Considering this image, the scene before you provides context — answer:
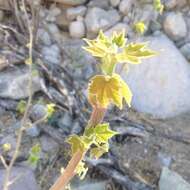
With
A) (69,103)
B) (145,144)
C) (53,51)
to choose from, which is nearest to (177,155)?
(145,144)

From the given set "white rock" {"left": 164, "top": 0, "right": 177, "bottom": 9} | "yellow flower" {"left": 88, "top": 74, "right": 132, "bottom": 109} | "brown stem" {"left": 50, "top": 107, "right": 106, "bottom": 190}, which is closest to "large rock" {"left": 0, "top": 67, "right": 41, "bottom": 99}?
"white rock" {"left": 164, "top": 0, "right": 177, "bottom": 9}

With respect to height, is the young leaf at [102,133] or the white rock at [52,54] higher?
the young leaf at [102,133]

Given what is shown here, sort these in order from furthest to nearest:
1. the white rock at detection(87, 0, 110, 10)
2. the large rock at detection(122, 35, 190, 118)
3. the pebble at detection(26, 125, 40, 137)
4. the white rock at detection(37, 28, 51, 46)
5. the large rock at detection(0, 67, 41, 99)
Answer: the white rock at detection(87, 0, 110, 10), the white rock at detection(37, 28, 51, 46), the large rock at detection(122, 35, 190, 118), the large rock at detection(0, 67, 41, 99), the pebble at detection(26, 125, 40, 137)

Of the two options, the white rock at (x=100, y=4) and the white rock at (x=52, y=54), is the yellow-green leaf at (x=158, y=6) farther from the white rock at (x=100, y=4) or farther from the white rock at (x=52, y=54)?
the white rock at (x=52, y=54)

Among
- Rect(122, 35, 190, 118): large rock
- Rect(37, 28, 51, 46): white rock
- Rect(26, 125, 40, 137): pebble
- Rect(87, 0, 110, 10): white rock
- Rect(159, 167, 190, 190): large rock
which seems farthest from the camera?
Rect(87, 0, 110, 10): white rock

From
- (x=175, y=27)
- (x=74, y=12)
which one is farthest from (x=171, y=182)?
(x=74, y=12)

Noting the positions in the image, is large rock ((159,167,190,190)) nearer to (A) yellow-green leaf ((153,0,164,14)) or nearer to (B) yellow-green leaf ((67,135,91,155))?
(A) yellow-green leaf ((153,0,164,14))

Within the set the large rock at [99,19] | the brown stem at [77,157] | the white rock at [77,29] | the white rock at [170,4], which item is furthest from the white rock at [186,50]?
the brown stem at [77,157]
